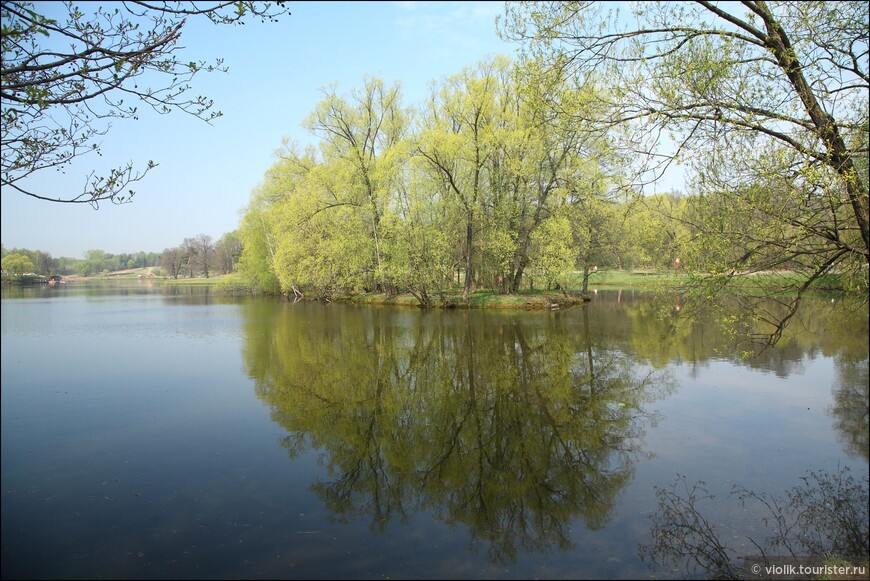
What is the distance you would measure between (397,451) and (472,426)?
181cm

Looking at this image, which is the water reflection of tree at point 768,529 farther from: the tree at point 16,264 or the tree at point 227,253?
the tree at point 227,253

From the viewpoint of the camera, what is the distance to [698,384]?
13156mm

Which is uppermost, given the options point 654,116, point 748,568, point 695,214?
point 654,116

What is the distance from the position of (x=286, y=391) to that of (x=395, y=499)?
6710 millimetres

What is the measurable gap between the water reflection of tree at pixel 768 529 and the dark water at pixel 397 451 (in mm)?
161

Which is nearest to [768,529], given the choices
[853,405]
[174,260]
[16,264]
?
[853,405]

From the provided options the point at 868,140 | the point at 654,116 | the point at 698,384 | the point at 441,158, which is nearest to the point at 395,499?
the point at 654,116

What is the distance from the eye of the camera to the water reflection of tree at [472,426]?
6789 millimetres

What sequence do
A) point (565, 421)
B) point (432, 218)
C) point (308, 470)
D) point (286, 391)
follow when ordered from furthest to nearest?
point (432, 218), point (286, 391), point (565, 421), point (308, 470)

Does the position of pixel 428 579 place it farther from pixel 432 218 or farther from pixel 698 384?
pixel 432 218

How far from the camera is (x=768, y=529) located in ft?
19.8

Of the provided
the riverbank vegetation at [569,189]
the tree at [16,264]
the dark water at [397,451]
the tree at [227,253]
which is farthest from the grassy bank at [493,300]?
the tree at [227,253]

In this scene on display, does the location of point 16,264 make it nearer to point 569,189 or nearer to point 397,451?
point 397,451

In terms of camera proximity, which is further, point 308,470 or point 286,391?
point 286,391
